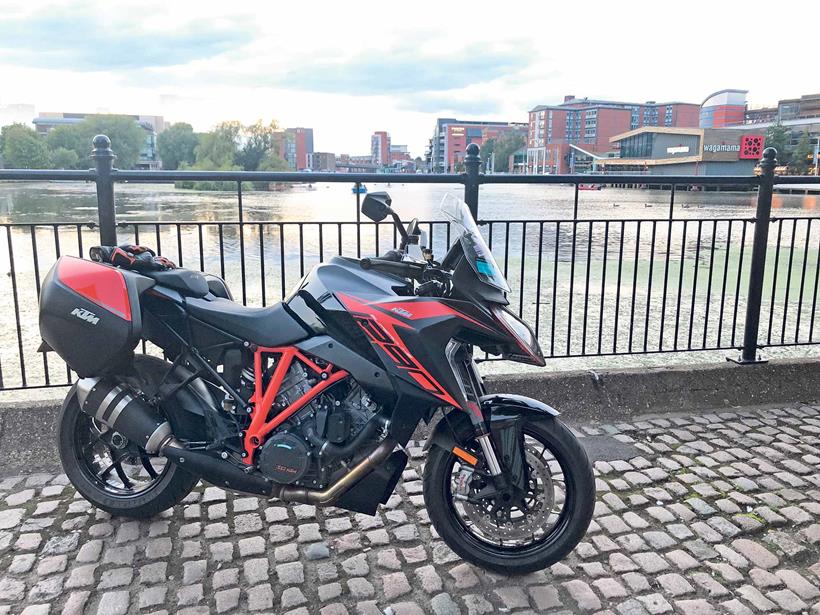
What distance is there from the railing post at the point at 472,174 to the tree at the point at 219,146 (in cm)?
982

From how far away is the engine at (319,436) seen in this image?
2.65 m

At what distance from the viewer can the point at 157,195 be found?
5293 mm

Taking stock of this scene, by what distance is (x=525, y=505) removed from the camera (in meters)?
2.72

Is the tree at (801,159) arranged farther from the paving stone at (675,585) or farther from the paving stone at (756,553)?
the paving stone at (675,585)

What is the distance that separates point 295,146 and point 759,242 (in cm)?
1179

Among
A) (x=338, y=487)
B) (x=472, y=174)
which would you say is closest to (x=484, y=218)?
(x=472, y=174)

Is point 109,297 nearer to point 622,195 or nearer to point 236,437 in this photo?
point 236,437

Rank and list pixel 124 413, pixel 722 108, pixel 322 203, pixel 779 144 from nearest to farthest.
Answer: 1. pixel 124 413
2. pixel 322 203
3. pixel 779 144
4. pixel 722 108

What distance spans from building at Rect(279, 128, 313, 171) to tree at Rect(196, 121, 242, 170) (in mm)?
1008

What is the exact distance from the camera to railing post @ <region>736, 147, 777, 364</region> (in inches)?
198

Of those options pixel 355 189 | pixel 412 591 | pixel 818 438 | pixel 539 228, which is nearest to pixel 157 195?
pixel 355 189

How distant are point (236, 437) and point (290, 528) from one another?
1.94 ft

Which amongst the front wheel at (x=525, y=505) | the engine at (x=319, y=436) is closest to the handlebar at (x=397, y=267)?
the engine at (x=319, y=436)

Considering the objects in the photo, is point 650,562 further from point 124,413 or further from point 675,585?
point 124,413
